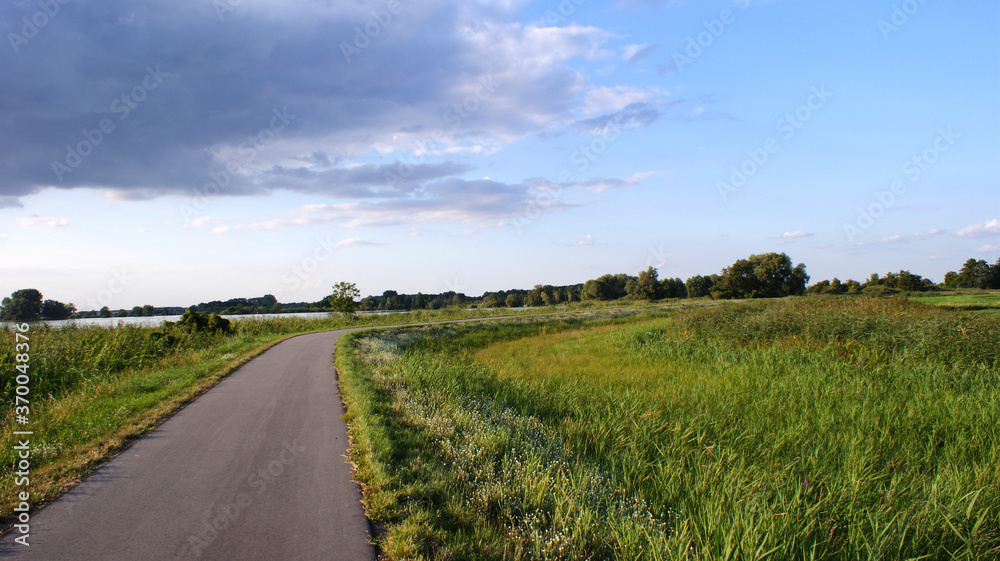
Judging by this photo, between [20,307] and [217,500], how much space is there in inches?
718

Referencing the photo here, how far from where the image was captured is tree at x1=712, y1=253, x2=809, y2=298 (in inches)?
2972

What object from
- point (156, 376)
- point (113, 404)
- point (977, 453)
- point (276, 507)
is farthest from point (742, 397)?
point (156, 376)

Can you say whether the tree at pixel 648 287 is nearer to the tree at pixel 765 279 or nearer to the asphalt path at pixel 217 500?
the tree at pixel 765 279

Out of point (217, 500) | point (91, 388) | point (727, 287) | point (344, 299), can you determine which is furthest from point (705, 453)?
point (727, 287)

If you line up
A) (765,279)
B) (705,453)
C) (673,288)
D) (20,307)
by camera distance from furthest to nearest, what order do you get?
(673,288)
(765,279)
(20,307)
(705,453)

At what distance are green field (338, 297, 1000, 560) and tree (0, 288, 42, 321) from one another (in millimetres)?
11845

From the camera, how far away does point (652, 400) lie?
982cm

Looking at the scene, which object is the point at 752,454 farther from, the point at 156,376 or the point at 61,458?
the point at 156,376

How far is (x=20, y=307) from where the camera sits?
16.0m

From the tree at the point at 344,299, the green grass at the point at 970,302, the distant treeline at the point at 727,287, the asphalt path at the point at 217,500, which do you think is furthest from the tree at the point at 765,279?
the asphalt path at the point at 217,500

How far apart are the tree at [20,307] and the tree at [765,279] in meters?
80.5

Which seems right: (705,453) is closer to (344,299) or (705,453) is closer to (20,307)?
(20,307)

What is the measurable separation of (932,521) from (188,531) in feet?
22.3

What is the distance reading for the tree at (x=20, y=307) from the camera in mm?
15742
